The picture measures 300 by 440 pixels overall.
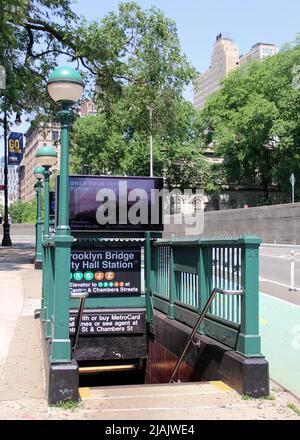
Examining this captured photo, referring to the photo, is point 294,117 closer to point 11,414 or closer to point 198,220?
point 198,220

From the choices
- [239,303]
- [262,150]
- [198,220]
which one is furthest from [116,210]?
[262,150]

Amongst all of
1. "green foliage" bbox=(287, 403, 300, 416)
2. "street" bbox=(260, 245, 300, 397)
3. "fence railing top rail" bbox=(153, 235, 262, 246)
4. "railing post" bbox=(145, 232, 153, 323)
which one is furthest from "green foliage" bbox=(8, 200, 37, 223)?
"green foliage" bbox=(287, 403, 300, 416)

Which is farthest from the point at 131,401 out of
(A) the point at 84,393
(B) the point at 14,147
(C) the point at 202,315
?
(B) the point at 14,147

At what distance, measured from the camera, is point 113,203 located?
830 centimetres

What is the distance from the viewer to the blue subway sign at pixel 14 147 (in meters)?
31.1

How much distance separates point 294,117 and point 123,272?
147 feet

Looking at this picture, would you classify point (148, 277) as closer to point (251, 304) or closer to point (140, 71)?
point (251, 304)

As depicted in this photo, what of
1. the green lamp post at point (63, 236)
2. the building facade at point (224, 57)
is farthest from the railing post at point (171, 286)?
the building facade at point (224, 57)

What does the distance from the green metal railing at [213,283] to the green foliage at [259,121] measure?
3818cm

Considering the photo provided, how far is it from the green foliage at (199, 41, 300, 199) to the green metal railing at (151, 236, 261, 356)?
38179 millimetres

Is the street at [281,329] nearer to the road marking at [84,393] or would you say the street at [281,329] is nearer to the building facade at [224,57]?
the road marking at [84,393]

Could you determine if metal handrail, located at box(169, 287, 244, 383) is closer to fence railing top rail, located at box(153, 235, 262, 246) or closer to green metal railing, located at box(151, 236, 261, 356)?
green metal railing, located at box(151, 236, 261, 356)

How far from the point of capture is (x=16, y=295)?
41.3 feet

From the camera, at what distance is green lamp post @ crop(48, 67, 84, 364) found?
18.1ft
